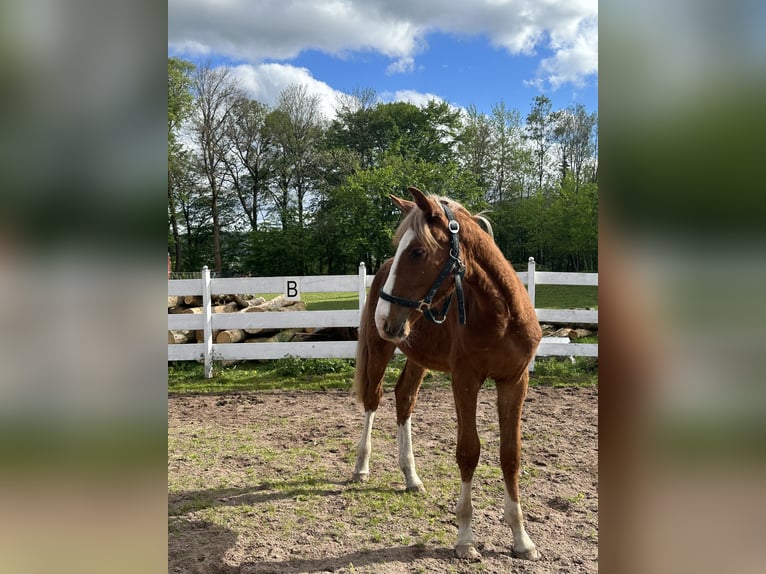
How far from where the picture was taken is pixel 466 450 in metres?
2.79

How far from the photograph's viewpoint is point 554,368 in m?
7.16

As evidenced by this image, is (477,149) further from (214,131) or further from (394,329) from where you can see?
(394,329)

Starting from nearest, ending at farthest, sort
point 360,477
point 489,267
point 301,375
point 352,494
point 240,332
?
point 489,267, point 352,494, point 360,477, point 301,375, point 240,332

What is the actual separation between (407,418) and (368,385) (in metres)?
0.43

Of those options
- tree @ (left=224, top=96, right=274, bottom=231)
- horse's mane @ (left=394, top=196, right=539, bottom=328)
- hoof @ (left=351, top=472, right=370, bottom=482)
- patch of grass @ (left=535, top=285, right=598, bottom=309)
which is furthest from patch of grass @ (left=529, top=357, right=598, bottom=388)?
tree @ (left=224, top=96, right=274, bottom=231)

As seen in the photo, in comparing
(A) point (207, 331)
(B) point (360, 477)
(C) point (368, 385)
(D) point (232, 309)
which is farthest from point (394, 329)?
(D) point (232, 309)

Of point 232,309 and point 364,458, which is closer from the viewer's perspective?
point 364,458

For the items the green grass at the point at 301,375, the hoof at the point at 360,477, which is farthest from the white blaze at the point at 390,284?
the green grass at the point at 301,375

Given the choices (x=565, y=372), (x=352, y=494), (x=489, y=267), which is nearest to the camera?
(x=489, y=267)
